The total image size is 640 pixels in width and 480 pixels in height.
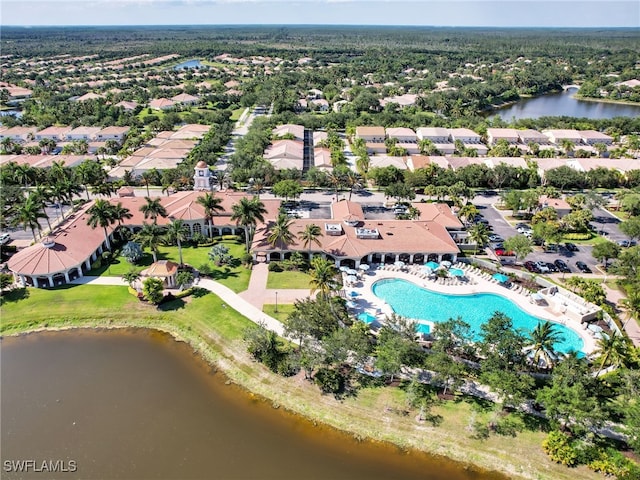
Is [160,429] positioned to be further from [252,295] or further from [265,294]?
[265,294]

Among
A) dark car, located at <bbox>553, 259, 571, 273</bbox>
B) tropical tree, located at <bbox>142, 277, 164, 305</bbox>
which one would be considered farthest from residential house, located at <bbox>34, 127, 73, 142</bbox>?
dark car, located at <bbox>553, 259, 571, 273</bbox>

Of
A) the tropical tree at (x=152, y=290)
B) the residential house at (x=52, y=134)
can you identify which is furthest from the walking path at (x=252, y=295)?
the residential house at (x=52, y=134)

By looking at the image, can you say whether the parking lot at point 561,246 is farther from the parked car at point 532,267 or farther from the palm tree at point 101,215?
the palm tree at point 101,215

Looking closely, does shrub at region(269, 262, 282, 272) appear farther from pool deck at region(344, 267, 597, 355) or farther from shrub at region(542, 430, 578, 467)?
shrub at region(542, 430, 578, 467)

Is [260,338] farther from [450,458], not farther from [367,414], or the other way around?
[450,458]

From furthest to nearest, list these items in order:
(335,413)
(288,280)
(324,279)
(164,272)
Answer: (288,280) < (164,272) < (324,279) < (335,413)

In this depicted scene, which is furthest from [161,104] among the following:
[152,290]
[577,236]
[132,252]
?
[577,236]
